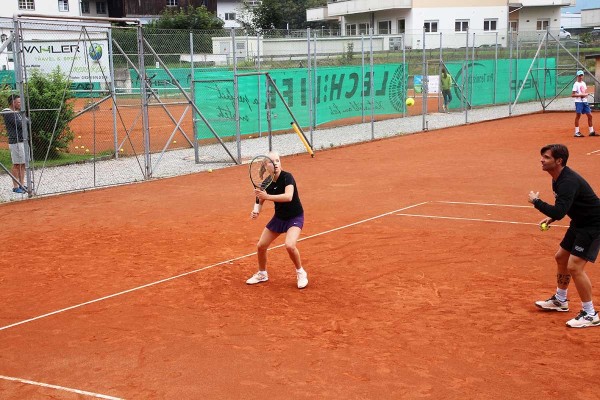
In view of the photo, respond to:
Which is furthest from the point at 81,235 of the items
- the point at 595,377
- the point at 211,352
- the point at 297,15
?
the point at 297,15

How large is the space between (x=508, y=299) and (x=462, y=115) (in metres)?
23.4

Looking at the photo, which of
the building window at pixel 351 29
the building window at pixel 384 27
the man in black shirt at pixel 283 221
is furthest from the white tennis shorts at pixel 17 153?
the building window at pixel 351 29

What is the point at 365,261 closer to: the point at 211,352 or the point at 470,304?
the point at 470,304

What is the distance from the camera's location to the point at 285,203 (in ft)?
27.0

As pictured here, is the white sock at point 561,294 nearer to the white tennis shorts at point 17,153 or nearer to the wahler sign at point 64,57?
the white tennis shorts at point 17,153

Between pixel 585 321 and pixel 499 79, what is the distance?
28030mm

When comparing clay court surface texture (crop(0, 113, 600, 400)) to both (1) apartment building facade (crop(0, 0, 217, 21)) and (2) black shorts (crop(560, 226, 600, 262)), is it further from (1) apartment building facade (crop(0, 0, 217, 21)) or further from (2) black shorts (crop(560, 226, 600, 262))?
(1) apartment building facade (crop(0, 0, 217, 21))

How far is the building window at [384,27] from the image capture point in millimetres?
59078

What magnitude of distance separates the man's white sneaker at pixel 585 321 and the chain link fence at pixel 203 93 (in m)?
10.6

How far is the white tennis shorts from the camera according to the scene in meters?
14.6

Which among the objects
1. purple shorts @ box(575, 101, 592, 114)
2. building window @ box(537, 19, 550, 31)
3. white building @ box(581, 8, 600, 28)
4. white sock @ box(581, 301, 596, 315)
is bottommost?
white sock @ box(581, 301, 596, 315)

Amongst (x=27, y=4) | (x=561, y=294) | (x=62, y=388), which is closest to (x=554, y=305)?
(x=561, y=294)

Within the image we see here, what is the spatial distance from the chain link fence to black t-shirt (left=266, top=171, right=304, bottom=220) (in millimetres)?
7322

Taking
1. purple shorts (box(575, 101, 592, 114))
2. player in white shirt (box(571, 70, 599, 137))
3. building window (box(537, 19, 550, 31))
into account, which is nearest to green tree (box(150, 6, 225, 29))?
building window (box(537, 19, 550, 31))
